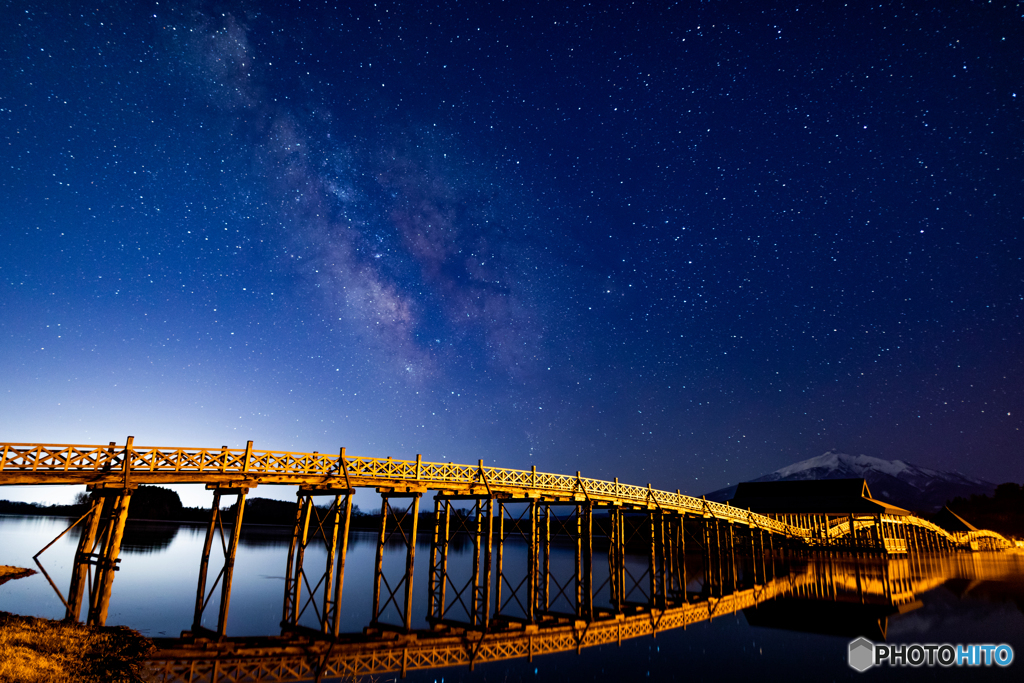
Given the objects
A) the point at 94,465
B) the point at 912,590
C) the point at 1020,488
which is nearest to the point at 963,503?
the point at 1020,488

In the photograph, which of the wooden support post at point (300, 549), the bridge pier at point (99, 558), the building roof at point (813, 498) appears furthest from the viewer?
the building roof at point (813, 498)

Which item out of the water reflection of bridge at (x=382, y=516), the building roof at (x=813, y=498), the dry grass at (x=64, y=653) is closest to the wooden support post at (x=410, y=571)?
the water reflection of bridge at (x=382, y=516)

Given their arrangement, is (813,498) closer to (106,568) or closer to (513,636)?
(513,636)

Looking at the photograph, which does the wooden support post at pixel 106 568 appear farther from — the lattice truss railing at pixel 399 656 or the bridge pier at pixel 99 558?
the lattice truss railing at pixel 399 656

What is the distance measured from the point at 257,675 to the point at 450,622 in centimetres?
1177

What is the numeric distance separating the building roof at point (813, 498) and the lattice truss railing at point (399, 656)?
156 ft

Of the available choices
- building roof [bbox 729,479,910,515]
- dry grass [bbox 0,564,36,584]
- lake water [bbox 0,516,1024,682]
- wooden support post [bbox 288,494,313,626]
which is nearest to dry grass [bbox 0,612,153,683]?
wooden support post [bbox 288,494,313,626]

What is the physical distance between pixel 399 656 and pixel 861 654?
720 inches

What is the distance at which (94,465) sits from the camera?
1758 centimetres

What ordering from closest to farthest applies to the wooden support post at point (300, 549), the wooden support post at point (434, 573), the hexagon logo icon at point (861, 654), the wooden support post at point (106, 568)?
the wooden support post at point (106, 568)
the hexagon logo icon at point (861, 654)
the wooden support post at point (300, 549)
the wooden support post at point (434, 573)

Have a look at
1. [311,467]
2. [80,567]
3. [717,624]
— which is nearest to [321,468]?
[311,467]

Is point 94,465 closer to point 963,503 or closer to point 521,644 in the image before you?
point 521,644

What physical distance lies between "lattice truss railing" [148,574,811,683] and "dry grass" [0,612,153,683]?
0.98 meters

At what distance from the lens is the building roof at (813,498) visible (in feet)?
214
